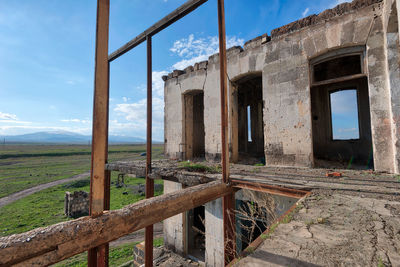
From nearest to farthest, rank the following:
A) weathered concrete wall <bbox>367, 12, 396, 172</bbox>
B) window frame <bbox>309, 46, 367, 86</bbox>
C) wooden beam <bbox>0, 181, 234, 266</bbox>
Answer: wooden beam <bbox>0, 181, 234, 266</bbox>, weathered concrete wall <bbox>367, 12, 396, 172</bbox>, window frame <bbox>309, 46, 367, 86</bbox>

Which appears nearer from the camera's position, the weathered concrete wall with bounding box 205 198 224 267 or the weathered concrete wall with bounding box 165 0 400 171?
the weathered concrete wall with bounding box 165 0 400 171

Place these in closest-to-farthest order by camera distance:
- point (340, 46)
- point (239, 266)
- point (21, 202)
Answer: point (239, 266) → point (340, 46) → point (21, 202)

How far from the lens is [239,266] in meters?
1.27

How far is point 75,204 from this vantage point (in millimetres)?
14812

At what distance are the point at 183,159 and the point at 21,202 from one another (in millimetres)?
20472

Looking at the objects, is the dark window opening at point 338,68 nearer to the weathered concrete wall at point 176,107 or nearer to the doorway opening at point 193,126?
the weathered concrete wall at point 176,107

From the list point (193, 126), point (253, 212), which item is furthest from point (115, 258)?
point (253, 212)

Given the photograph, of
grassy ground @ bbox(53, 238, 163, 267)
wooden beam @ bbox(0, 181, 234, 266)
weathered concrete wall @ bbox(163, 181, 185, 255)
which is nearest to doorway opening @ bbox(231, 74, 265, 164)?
weathered concrete wall @ bbox(163, 181, 185, 255)

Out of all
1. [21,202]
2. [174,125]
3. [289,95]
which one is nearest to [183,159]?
[174,125]

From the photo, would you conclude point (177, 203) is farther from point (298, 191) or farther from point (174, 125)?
point (174, 125)

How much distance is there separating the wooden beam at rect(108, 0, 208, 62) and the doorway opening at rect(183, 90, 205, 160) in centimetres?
429

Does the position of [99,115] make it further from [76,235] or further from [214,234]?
[214,234]

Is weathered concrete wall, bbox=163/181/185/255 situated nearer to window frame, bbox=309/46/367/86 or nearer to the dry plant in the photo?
the dry plant

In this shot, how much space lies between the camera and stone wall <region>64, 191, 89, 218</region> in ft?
47.8
